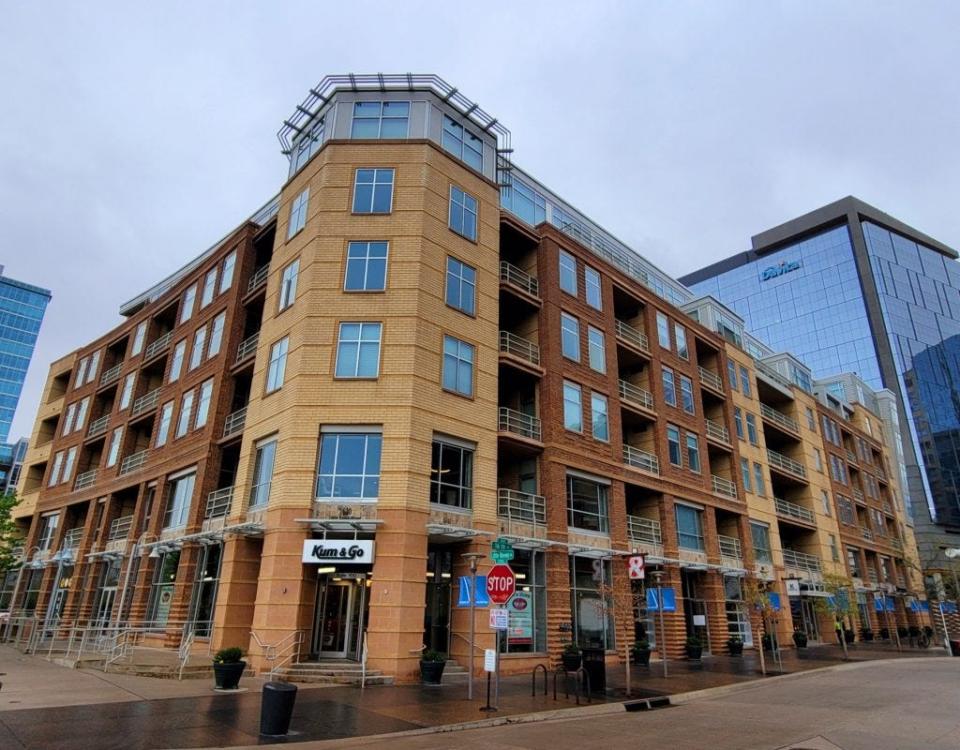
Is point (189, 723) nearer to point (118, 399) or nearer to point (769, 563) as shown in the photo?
point (118, 399)

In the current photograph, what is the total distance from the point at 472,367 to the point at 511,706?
12.1 m

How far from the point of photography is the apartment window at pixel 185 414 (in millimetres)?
29837

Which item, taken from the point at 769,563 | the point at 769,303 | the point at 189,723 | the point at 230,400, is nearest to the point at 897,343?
the point at 769,303

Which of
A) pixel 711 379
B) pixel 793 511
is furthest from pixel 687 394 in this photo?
pixel 793 511

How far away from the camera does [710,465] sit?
3819 centimetres

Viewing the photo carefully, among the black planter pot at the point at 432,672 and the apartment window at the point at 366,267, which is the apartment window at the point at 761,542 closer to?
the black planter pot at the point at 432,672

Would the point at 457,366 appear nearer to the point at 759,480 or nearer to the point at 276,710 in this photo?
the point at 276,710

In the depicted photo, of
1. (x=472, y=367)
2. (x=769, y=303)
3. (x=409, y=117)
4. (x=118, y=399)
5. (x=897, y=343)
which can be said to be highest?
(x=769, y=303)

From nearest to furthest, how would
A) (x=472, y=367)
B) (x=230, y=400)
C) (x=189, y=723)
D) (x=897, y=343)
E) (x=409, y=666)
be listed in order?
(x=189, y=723)
(x=409, y=666)
(x=472, y=367)
(x=230, y=400)
(x=897, y=343)

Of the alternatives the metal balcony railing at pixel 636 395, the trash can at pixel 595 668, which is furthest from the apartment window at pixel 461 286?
the trash can at pixel 595 668

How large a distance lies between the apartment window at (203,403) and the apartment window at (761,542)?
3117 cm

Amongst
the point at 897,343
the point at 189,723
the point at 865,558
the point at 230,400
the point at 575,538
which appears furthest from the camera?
the point at 897,343

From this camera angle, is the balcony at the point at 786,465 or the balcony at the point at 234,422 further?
the balcony at the point at 786,465

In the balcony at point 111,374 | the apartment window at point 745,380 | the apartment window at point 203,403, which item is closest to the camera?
the apartment window at point 203,403
